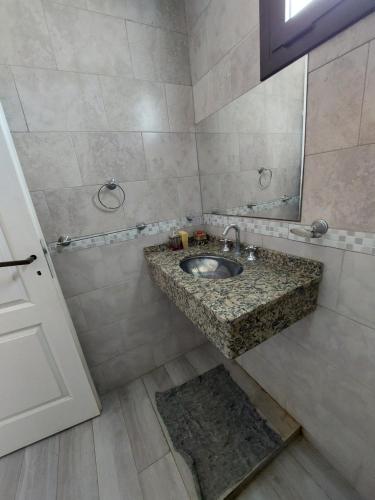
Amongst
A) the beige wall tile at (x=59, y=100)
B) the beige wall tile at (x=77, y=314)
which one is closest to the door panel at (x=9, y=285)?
the beige wall tile at (x=77, y=314)

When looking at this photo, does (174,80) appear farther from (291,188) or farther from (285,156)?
(291,188)

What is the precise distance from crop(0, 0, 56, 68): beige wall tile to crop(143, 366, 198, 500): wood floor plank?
6.82ft

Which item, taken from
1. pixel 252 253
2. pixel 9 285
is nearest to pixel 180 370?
pixel 252 253

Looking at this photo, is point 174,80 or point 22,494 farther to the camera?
point 174,80

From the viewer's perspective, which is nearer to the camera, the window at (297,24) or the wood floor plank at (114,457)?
the window at (297,24)

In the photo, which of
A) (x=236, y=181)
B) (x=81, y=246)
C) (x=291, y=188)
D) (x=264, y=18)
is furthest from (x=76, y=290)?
(x=264, y=18)

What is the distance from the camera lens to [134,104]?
1260 mm

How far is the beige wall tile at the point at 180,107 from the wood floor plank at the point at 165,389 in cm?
184

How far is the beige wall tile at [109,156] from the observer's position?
46.6 inches

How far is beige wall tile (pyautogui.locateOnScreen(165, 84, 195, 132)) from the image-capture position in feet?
4.45

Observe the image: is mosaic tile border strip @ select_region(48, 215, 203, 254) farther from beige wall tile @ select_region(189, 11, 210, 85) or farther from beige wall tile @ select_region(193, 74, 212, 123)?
beige wall tile @ select_region(189, 11, 210, 85)

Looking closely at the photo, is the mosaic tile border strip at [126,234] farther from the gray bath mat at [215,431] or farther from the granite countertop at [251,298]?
the gray bath mat at [215,431]

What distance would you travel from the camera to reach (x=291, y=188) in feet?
3.06

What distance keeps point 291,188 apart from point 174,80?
1087mm
